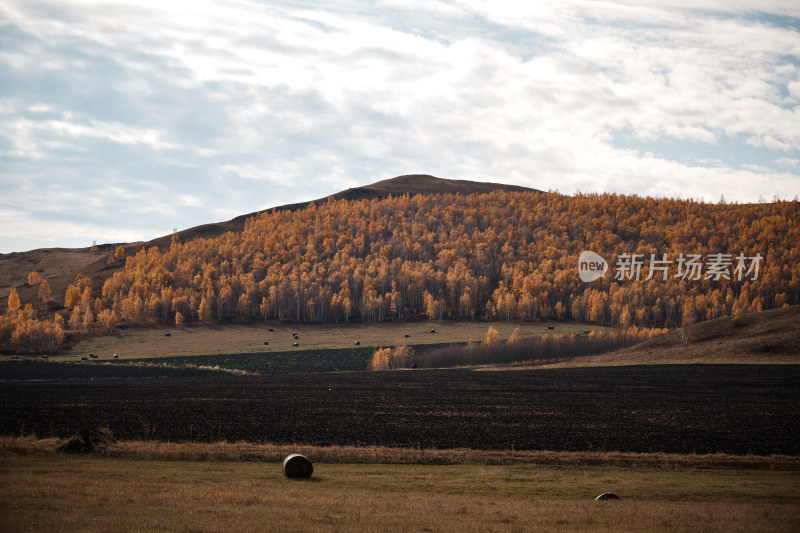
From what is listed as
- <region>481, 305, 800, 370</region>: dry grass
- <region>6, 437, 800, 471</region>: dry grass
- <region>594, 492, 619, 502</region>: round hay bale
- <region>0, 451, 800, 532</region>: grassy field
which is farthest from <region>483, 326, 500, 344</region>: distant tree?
<region>594, 492, 619, 502</region>: round hay bale

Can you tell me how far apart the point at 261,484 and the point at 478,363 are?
384 feet

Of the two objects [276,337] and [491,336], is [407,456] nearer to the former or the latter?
[491,336]

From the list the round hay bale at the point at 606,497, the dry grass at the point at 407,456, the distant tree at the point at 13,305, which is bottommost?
the dry grass at the point at 407,456

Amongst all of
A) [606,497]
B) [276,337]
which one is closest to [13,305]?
[276,337]

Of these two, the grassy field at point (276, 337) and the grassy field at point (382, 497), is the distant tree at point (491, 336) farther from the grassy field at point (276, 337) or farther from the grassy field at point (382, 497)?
the grassy field at point (382, 497)

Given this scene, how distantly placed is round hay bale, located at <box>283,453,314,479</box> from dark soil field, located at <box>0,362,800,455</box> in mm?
11205

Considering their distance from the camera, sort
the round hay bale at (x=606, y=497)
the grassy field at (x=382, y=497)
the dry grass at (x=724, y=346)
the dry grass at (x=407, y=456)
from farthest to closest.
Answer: the dry grass at (x=724, y=346)
the dry grass at (x=407, y=456)
the round hay bale at (x=606, y=497)
the grassy field at (x=382, y=497)

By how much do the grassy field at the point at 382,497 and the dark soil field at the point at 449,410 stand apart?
8.53 metres

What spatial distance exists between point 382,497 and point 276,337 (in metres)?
148

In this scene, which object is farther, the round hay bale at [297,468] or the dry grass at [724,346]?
the dry grass at [724,346]

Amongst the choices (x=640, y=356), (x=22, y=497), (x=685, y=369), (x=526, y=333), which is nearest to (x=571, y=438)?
(x=22, y=497)

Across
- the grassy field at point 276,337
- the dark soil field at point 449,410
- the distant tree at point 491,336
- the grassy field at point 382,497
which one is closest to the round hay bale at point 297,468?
the grassy field at point 382,497

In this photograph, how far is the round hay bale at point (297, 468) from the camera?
1207 inches

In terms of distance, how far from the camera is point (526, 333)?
173 m
